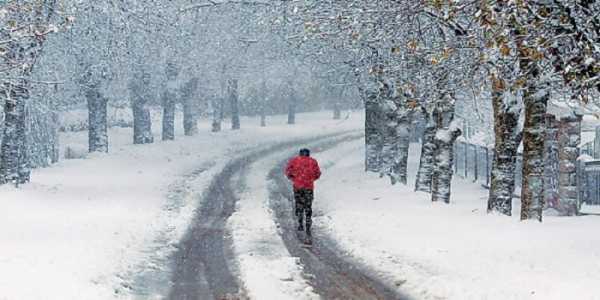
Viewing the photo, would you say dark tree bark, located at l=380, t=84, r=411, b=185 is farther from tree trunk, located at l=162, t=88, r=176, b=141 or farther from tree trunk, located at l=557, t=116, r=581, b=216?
tree trunk, located at l=162, t=88, r=176, b=141

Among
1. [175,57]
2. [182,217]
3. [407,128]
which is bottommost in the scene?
[182,217]

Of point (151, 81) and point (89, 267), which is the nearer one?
point (89, 267)

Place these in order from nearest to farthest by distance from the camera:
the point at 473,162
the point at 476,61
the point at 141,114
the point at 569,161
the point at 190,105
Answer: the point at 476,61 < the point at 569,161 < the point at 473,162 < the point at 141,114 < the point at 190,105

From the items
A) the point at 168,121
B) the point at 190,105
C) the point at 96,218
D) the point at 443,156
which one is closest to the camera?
the point at 96,218

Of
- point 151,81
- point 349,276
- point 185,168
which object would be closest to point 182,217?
point 349,276

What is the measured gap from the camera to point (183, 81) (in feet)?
150

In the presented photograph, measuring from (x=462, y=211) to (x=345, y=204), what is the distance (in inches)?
173

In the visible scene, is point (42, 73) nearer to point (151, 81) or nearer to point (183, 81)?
point (151, 81)

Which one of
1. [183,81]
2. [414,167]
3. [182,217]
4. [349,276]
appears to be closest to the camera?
[349,276]

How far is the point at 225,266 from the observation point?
46.2 feet

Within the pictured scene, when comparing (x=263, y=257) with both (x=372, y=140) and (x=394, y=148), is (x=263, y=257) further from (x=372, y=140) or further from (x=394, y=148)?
(x=372, y=140)

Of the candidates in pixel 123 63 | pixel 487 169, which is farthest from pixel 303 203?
pixel 123 63

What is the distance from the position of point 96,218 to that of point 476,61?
962 centimetres

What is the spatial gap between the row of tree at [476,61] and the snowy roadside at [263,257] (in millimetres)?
3454
